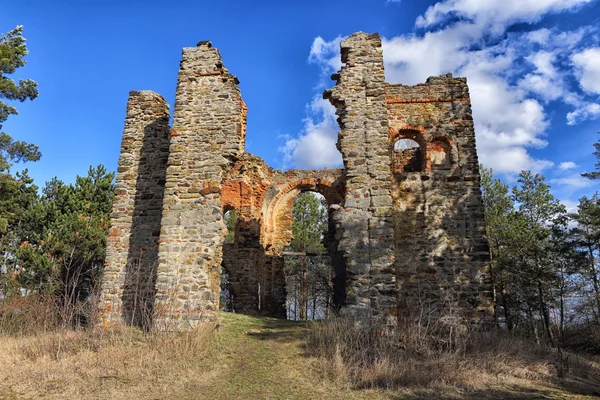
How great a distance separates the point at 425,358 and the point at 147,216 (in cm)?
743

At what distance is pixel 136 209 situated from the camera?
10383 mm

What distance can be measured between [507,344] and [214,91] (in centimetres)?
859

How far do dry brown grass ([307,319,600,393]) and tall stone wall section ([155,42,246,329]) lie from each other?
2660 mm

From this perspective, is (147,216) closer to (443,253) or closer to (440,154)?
(443,253)

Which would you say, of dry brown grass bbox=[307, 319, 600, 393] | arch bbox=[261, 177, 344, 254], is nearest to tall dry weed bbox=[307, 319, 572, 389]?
dry brown grass bbox=[307, 319, 600, 393]

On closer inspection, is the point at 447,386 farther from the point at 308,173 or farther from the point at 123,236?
the point at 308,173

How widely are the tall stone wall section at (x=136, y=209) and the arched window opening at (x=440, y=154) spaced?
7.37 meters

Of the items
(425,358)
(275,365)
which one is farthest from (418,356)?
(275,365)

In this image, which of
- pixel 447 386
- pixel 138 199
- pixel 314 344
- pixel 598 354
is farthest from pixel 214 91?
pixel 598 354

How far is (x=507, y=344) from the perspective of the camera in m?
7.73

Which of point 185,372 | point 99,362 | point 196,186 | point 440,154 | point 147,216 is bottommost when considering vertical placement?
point 185,372

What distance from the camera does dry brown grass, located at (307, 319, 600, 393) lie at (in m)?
6.02

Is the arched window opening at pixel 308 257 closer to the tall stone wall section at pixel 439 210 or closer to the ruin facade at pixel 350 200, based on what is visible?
the ruin facade at pixel 350 200

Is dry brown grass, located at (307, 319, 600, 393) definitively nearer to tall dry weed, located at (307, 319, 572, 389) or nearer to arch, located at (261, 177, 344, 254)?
tall dry weed, located at (307, 319, 572, 389)
